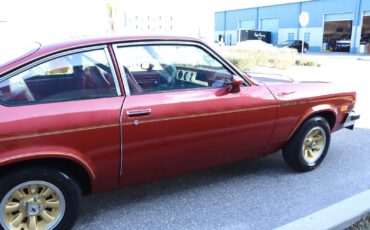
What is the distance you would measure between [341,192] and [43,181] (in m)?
2.85

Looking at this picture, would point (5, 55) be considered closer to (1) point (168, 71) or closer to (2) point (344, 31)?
(1) point (168, 71)

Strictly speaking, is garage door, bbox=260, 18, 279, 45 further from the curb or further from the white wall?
A: the curb

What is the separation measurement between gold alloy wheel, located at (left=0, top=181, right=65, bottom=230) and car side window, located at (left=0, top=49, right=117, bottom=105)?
637 millimetres

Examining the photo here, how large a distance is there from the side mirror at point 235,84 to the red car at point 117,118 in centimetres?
1

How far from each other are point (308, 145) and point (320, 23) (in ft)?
139

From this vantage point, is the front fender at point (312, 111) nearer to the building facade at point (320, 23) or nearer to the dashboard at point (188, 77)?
the dashboard at point (188, 77)

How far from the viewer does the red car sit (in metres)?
2.68

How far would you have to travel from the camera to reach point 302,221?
308 centimetres

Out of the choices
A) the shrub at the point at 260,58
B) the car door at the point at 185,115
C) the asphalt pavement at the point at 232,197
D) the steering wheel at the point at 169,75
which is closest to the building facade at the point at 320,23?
the shrub at the point at 260,58

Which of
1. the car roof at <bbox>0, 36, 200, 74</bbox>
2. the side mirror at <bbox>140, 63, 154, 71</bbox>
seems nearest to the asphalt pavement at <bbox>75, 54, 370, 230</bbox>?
the side mirror at <bbox>140, 63, 154, 71</bbox>

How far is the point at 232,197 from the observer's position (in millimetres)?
3715

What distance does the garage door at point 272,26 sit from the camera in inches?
1875

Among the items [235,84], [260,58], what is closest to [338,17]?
[260,58]

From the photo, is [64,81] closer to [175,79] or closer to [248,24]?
[175,79]
